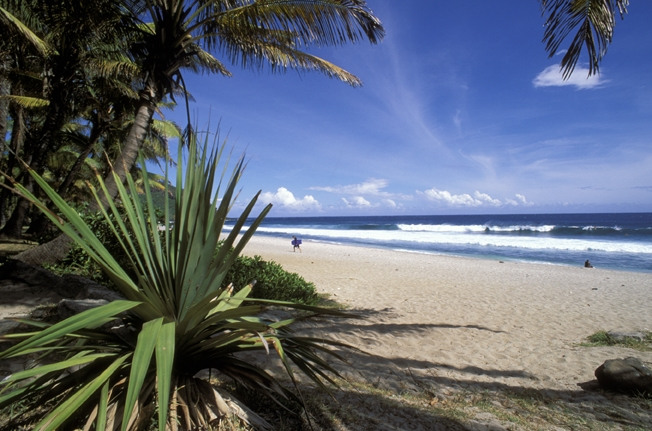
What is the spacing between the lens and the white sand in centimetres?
408

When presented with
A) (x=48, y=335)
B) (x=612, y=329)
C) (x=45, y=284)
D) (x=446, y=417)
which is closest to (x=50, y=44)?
(x=45, y=284)

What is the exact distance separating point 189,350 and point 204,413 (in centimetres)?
31

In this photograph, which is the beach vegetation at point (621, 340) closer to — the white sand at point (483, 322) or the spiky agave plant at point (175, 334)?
the white sand at point (483, 322)

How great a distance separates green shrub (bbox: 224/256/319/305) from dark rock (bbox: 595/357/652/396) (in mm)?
4333

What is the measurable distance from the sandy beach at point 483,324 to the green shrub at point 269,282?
1.06m

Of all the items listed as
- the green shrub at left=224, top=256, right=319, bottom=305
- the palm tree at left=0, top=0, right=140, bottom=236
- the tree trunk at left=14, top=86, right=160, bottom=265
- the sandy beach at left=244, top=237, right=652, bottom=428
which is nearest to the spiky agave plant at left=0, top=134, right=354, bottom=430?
the sandy beach at left=244, top=237, right=652, bottom=428

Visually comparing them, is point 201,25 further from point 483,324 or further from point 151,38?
point 483,324

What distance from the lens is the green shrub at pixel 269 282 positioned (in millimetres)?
6289

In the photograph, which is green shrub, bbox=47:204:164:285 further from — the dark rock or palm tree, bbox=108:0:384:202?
the dark rock

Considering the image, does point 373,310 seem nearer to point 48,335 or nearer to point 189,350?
point 189,350

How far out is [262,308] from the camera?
145cm

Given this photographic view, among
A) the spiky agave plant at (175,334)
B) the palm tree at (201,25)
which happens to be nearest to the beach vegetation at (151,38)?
the palm tree at (201,25)

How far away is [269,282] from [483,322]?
4.15 metres

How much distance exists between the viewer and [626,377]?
3602 millimetres
